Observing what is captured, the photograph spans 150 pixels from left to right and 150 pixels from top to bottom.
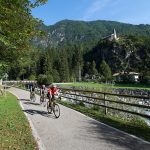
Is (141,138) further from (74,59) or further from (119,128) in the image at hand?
(74,59)

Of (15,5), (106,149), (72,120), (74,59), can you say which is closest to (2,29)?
(15,5)

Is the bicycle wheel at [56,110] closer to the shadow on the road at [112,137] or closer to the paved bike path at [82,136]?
the paved bike path at [82,136]

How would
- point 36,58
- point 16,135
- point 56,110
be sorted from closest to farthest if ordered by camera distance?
point 16,135
point 56,110
point 36,58

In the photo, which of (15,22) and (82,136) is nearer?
(82,136)

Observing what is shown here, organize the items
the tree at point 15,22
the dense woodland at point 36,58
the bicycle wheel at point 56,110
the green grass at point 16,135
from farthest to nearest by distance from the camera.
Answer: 1. the bicycle wheel at point 56,110
2. the dense woodland at point 36,58
3. the tree at point 15,22
4. the green grass at point 16,135

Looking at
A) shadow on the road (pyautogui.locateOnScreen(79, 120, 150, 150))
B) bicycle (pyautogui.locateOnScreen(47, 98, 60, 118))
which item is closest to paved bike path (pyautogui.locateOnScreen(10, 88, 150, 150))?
shadow on the road (pyautogui.locateOnScreen(79, 120, 150, 150))

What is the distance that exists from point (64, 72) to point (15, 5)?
4962 inches

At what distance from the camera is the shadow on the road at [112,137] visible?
9.87m

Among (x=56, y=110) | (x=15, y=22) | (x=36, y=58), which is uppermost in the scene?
(x=36, y=58)

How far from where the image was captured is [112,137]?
11.3 meters

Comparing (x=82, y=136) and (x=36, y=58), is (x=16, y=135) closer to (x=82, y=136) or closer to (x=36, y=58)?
(x=82, y=136)

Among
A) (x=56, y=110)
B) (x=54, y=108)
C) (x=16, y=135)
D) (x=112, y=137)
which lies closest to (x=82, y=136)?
(x=112, y=137)

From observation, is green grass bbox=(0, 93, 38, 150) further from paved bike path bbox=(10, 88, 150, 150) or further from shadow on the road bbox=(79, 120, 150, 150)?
shadow on the road bbox=(79, 120, 150, 150)

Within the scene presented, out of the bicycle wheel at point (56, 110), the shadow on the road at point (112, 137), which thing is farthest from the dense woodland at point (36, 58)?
the shadow on the road at point (112, 137)
